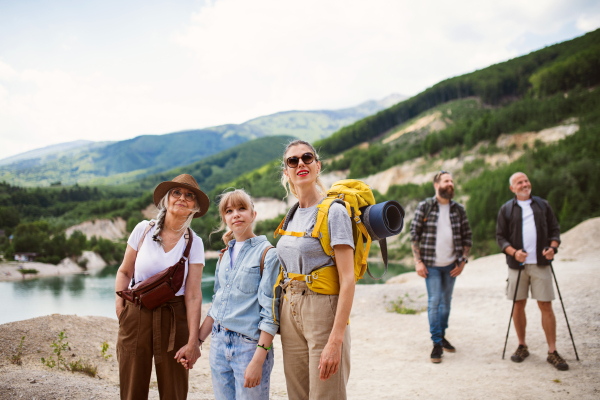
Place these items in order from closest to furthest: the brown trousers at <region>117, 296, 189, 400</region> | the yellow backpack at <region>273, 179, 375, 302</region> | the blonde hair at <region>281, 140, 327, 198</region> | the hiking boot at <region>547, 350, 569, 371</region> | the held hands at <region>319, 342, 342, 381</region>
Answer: the held hands at <region>319, 342, 342, 381</region> → the yellow backpack at <region>273, 179, 375, 302</region> → the blonde hair at <region>281, 140, 327, 198</region> → the brown trousers at <region>117, 296, 189, 400</region> → the hiking boot at <region>547, 350, 569, 371</region>

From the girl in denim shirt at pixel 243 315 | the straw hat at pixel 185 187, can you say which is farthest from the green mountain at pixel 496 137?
the girl in denim shirt at pixel 243 315

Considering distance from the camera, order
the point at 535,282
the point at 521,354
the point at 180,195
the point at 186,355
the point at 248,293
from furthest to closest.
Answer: the point at 521,354
the point at 535,282
the point at 180,195
the point at 186,355
the point at 248,293

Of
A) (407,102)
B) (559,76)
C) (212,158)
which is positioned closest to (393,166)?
(559,76)

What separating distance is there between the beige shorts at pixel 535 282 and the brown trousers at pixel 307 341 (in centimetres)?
351

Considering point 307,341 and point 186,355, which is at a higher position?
point 307,341

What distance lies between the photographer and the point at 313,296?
6.41ft

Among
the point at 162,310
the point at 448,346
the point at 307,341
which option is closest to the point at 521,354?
the point at 448,346

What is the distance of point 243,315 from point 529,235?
13.1ft

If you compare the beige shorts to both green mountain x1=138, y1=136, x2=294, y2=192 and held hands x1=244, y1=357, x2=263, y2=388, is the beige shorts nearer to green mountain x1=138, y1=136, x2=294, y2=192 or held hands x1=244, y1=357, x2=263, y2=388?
held hands x1=244, y1=357, x2=263, y2=388

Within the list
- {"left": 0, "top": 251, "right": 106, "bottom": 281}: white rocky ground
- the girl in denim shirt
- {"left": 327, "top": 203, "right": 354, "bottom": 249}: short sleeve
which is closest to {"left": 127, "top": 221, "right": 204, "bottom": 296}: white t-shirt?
the girl in denim shirt

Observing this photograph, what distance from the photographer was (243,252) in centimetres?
238

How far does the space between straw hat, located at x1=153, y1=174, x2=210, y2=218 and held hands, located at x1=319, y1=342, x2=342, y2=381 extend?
56.7 inches

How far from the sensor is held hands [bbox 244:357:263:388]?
6.63 feet

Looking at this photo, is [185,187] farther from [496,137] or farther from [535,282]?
[496,137]
